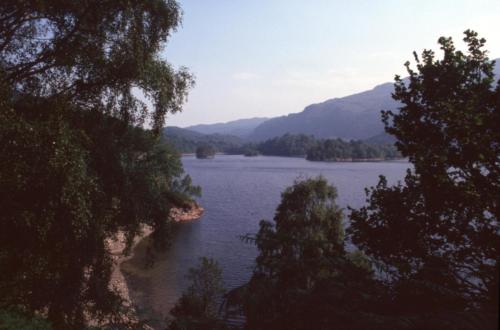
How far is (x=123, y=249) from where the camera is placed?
31812 mm

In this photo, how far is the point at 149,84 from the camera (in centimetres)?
1323

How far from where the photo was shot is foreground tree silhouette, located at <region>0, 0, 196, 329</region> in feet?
32.3

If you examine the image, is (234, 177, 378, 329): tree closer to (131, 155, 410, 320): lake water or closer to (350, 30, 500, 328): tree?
(350, 30, 500, 328): tree

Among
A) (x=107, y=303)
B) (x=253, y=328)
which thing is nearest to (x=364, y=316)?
(x=253, y=328)

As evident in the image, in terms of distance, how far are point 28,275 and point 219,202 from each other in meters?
86.4

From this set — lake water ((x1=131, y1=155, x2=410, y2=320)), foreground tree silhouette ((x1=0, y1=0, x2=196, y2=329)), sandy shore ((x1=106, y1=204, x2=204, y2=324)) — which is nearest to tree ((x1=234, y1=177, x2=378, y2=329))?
lake water ((x1=131, y1=155, x2=410, y2=320))

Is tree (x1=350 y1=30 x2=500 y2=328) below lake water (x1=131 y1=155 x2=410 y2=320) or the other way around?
the other way around

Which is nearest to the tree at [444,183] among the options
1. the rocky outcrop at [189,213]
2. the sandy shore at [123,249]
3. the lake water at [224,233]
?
the lake water at [224,233]

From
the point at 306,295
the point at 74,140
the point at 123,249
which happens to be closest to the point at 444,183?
the point at 306,295

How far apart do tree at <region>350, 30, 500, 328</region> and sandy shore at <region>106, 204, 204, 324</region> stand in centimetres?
1109

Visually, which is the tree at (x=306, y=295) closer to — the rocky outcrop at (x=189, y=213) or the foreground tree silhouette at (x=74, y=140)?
the foreground tree silhouette at (x=74, y=140)

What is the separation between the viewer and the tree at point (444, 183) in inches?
398

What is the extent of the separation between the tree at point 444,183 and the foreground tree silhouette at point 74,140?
818 cm

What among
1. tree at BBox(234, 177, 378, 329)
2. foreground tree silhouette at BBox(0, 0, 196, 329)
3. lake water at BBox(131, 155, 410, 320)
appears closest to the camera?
tree at BBox(234, 177, 378, 329)
